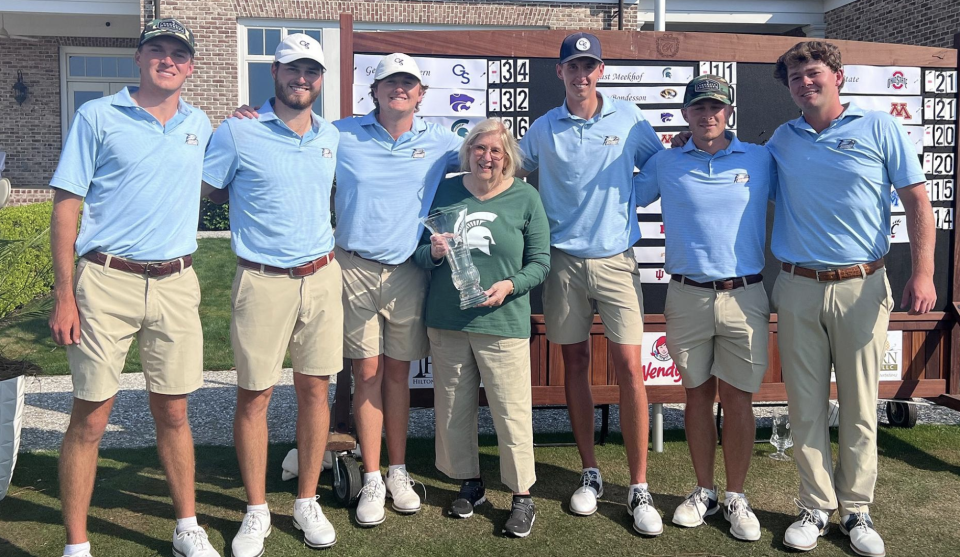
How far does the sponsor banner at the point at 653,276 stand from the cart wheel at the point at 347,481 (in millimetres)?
2189

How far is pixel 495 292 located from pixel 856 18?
15023 millimetres

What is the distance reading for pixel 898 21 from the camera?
570 inches

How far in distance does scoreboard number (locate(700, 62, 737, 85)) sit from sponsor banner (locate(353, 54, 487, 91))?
1389 millimetres

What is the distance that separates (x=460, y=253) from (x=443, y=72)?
1.57 m

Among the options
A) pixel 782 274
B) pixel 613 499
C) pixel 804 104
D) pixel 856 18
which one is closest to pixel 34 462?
pixel 613 499

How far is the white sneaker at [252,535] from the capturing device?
136 inches

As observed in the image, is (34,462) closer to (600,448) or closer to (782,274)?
(600,448)

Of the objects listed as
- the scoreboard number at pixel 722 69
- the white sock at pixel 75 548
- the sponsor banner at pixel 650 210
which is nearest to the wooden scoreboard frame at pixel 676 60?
the scoreboard number at pixel 722 69

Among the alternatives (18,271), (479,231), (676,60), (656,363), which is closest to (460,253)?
(479,231)

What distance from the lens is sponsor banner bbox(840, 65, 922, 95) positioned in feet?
16.5

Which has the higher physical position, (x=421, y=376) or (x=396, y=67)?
(x=396, y=67)

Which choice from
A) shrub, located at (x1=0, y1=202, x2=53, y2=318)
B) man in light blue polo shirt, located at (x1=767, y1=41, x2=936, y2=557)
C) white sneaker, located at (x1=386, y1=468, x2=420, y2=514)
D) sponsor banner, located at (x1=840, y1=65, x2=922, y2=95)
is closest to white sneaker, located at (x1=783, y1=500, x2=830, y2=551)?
man in light blue polo shirt, located at (x1=767, y1=41, x2=936, y2=557)

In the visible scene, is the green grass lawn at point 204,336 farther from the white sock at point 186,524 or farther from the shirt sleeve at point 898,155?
the shirt sleeve at point 898,155

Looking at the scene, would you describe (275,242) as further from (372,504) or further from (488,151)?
(372,504)
